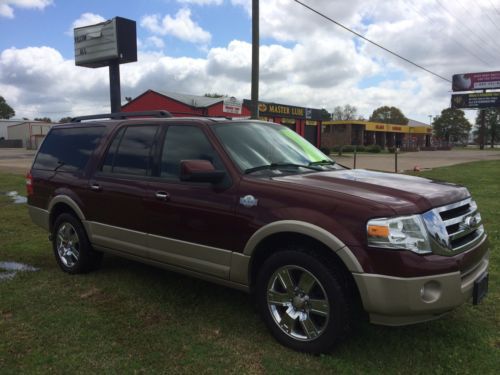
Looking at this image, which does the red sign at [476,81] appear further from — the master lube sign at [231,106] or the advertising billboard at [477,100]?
the master lube sign at [231,106]

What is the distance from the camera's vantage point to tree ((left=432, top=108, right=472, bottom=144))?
10738 centimetres

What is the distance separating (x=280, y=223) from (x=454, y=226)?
1263 millimetres

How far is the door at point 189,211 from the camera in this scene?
3.91 meters

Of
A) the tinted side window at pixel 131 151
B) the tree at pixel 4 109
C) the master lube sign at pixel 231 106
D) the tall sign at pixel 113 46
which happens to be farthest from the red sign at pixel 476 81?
the tree at pixel 4 109

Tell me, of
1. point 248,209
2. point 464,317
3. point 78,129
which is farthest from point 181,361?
point 78,129

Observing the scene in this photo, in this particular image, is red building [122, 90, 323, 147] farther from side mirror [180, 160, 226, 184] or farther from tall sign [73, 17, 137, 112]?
side mirror [180, 160, 226, 184]

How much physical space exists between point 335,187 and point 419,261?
2.66 feet

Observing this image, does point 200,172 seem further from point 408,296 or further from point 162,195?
point 408,296

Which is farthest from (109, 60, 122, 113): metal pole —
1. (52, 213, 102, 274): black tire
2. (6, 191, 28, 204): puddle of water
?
(52, 213, 102, 274): black tire

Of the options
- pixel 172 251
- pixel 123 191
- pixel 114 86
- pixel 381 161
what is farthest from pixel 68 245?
pixel 381 161

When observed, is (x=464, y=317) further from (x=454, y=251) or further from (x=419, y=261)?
(x=419, y=261)

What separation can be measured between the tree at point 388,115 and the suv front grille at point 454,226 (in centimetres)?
11516

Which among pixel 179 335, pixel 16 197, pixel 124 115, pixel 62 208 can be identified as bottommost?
pixel 179 335

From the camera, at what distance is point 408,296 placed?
3.10 meters
